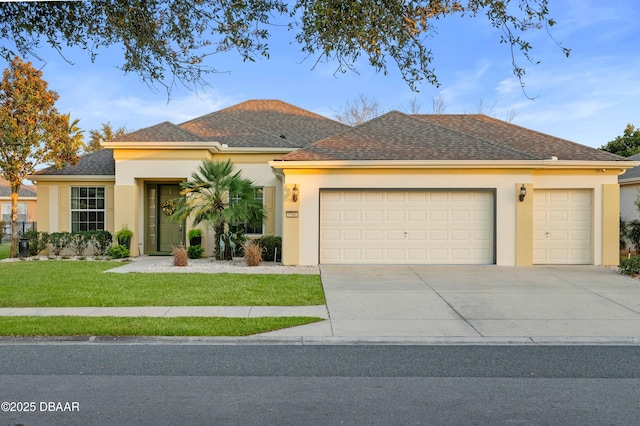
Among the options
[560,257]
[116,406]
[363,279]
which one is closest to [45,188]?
[363,279]

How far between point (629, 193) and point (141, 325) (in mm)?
20449

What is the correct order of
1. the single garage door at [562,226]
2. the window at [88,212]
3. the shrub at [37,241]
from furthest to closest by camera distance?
the window at [88,212] → the shrub at [37,241] → the single garage door at [562,226]

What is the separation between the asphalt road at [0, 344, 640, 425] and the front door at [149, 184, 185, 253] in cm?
1193

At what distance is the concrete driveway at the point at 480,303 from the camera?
7.13 m

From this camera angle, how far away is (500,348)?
638 centimetres

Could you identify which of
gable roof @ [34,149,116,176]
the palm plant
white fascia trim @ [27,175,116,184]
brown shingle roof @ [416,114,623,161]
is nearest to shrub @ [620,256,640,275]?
brown shingle roof @ [416,114,623,161]

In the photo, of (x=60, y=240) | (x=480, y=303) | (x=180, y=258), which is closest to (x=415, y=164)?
(x=480, y=303)

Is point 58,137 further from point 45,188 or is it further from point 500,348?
point 500,348

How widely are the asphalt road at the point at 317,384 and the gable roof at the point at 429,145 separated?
Result: 869cm

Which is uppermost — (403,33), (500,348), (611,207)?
(403,33)

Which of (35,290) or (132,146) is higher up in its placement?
(132,146)

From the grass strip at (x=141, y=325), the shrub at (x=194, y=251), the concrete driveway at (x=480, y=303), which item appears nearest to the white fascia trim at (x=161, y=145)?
the shrub at (x=194, y=251)

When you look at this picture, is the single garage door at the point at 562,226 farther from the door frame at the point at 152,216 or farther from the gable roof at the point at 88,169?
the gable roof at the point at 88,169

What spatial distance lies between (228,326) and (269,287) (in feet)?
10.8
